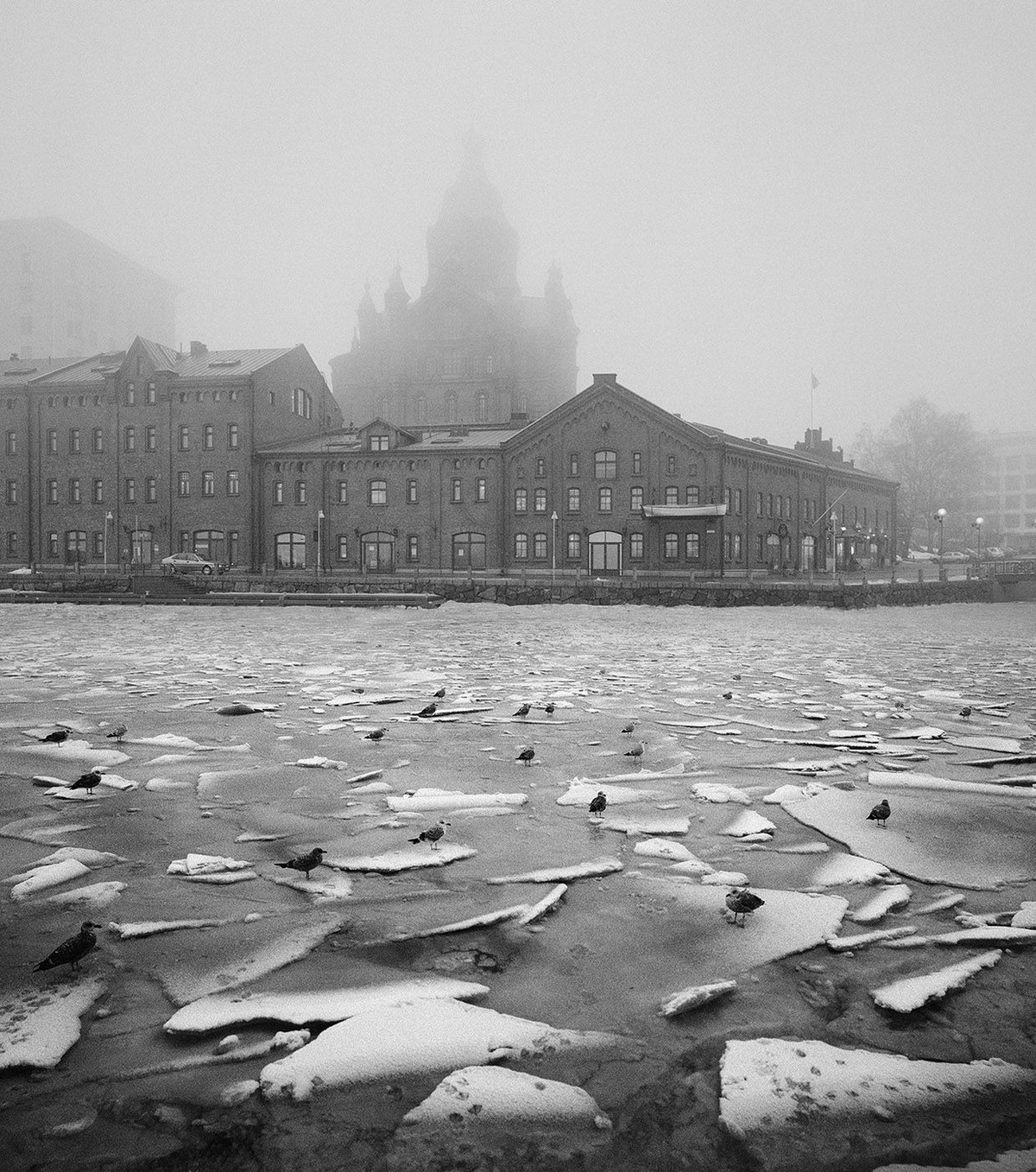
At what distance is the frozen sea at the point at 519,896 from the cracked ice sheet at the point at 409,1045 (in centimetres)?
5

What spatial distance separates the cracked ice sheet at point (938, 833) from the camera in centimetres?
457

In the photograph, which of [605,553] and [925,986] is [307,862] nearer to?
[925,986]

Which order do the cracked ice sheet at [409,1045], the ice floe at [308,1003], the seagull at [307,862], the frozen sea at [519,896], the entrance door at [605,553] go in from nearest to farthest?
the frozen sea at [519,896] → the cracked ice sheet at [409,1045] → the ice floe at [308,1003] → the seagull at [307,862] → the entrance door at [605,553]

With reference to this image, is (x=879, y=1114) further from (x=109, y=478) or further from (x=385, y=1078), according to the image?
(x=109, y=478)

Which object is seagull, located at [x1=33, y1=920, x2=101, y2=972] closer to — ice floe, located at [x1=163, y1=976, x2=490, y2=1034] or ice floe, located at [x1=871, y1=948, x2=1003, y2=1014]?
ice floe, located at [x1=163, y1=976, x2=490, y2=1034]

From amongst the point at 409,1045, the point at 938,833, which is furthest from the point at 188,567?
the point at 409,1045

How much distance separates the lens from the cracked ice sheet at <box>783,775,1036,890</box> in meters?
4.57

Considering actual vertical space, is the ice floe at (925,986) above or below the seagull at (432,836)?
below

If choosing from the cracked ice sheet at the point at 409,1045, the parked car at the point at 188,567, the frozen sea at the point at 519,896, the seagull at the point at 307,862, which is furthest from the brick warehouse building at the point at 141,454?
the cracked ice sheet at the point at 409,1045

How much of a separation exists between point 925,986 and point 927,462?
10253cm

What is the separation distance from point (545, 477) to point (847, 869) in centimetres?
5616

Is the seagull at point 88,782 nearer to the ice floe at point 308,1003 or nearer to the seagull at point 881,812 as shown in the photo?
the ice floe at point 308,1003

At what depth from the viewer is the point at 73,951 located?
3301 mm

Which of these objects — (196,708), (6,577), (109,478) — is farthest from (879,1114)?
(109,478)
